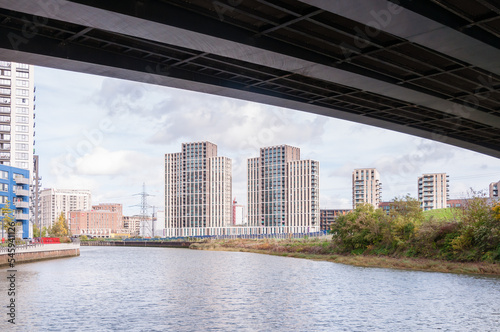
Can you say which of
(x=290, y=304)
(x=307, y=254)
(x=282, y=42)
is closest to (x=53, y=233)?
(x=307, y=254)

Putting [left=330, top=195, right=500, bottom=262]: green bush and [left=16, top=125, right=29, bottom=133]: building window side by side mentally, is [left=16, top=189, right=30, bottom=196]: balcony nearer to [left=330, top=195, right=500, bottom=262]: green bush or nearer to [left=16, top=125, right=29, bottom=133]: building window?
[left=16, top=125, right=29, bottom=133]: building window

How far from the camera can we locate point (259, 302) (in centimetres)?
2850

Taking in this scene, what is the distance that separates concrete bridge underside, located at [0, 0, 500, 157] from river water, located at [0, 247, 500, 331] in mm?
10199

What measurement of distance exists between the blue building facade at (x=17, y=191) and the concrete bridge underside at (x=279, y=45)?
94129 millimetres

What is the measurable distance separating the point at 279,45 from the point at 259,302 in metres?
16.6

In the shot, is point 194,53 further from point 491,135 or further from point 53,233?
point 53,233

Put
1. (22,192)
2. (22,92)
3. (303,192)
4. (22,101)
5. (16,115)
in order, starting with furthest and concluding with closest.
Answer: (303,192)
(22,92)
(22,101)
(16,115)
(22,192)

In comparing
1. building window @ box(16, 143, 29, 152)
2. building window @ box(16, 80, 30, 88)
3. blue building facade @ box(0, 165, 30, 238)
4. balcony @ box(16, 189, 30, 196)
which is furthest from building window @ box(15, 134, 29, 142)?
balcony @ box(16, 189, 30, 196)

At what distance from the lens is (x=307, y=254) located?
7438 centimetres

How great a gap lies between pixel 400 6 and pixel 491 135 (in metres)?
26.8

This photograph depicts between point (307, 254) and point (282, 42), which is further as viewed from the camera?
point (307, 254)

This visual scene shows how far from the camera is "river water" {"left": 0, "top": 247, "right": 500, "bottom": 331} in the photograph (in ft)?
71.9

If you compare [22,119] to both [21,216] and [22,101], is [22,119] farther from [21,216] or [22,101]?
[21,216]

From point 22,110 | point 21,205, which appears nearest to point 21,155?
point 22,110
